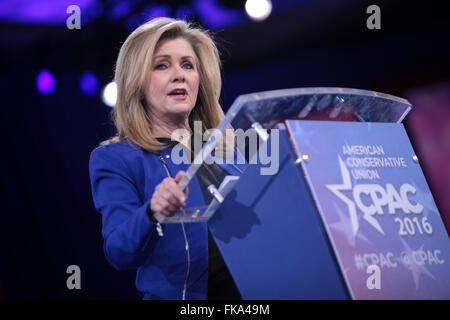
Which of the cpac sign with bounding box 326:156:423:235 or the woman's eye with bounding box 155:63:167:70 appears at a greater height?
the woman's eye with bounding box 155:63:167:70

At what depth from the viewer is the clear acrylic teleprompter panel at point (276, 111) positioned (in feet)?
3.19

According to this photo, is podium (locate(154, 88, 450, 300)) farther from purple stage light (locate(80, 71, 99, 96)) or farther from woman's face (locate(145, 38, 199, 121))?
purple stage light (locate(80, 71, 99, 96))

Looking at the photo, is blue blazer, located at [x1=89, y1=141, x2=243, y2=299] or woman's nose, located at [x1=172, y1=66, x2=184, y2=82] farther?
woman's nose, located at [x1=172, y1=66, x2=184, y2=82]

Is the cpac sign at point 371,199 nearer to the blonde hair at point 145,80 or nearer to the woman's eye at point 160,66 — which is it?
the blonde hair at point 145,80

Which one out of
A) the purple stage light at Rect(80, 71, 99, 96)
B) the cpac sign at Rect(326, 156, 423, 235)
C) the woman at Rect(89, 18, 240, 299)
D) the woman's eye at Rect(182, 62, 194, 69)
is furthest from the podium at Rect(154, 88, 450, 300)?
the purple stage light at Rect(80, 71, 99, 96)

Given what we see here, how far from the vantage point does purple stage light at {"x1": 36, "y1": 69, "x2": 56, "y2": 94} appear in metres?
3.56

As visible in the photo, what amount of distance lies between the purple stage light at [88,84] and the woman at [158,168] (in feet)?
6.44

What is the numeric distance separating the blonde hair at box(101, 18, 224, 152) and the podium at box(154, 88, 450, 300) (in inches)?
20.0

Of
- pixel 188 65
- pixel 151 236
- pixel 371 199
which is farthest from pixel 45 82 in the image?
pixel 371 199

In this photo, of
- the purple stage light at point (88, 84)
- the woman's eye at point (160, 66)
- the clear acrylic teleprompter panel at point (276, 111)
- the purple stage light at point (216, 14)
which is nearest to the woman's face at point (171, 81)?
the woman's eye at point (160, 66)

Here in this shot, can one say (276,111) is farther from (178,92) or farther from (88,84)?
(88,84)

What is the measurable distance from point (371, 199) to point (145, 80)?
786mm

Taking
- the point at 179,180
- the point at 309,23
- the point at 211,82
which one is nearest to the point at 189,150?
the point at 211,82

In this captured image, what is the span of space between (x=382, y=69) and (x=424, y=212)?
2.89 metres
